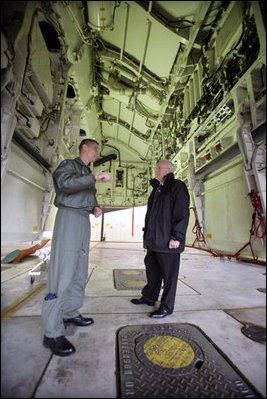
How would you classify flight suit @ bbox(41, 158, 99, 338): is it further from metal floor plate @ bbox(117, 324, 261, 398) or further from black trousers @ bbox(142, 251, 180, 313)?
black trousers @ bbox(142, 251, 180, 313)

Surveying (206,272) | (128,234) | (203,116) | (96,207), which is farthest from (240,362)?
(128,234)

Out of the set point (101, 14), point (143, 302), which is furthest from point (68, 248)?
point (101, 14)

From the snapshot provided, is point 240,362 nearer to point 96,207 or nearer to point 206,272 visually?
point 96,207

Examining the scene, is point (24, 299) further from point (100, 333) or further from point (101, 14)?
point (101, 14)

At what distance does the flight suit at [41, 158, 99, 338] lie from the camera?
1297mm

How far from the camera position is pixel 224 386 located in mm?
976

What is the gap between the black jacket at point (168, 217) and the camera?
185 cm

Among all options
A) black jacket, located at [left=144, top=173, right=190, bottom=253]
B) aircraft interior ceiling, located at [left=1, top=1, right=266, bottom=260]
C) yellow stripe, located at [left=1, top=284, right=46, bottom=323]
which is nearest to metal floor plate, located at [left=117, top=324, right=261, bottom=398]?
black jacket, located at [left=144, top=173, right=190, bottom=253]

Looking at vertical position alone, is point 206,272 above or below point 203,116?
below

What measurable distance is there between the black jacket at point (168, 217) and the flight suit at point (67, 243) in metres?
0.71

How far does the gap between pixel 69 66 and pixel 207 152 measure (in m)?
3.53

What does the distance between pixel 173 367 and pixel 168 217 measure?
117 centimetres

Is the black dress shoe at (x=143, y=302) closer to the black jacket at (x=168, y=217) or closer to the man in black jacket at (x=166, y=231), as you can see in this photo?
the man in black jacket at (x=166, y=231)

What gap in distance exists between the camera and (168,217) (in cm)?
192
